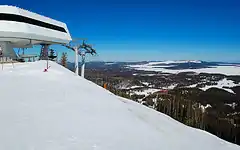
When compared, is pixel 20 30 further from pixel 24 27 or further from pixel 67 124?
pixel 67 124

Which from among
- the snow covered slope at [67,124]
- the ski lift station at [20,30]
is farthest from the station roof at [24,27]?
the snow covered slope at [67,124]

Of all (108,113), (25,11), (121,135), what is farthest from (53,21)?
(121,135)

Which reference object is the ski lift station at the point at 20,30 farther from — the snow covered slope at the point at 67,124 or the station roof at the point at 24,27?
the snow covered slope at the point at 67,124

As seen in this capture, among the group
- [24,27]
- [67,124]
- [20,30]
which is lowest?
[67,124]

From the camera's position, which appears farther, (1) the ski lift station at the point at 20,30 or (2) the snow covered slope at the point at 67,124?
(1) the ski lift station at the point at 20,30

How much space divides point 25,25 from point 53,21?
26.8ft

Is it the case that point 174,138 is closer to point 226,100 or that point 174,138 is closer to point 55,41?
point 55,41

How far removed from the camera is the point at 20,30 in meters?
27.5

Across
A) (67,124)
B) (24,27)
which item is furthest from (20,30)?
(67,124)

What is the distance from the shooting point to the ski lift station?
88.5 feet

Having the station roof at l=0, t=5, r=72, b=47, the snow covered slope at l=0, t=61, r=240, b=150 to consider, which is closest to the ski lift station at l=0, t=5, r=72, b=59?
the station roof at l=0, t=5, r=72, b=47

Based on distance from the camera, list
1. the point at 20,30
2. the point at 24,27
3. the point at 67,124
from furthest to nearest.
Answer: the point at 24,27 < the point at 20,30 < the point at 67,124

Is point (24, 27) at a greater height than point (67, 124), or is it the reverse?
point (24, 27)

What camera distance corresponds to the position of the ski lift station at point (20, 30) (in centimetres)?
2698
